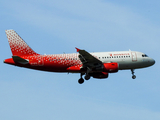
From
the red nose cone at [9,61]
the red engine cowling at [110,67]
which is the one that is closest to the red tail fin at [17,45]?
the red nose cone at [9,61]

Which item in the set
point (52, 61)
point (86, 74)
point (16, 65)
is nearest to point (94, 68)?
point (86, 74)

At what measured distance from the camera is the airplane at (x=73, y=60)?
6969 cm

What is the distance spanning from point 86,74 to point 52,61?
A: 6961 mm

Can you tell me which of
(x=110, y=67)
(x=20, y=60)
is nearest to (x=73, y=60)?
(x=110, y=67)

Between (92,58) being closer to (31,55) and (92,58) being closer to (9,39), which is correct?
Result: (31,55)

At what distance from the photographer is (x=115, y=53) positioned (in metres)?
72.2

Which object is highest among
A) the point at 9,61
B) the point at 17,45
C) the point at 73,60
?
the point at 17,45

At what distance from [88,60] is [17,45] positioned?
45.3ft

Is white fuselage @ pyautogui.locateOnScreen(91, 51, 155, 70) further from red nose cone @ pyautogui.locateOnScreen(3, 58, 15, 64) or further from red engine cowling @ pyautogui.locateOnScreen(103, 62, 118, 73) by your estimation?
red nose cone @ pyautogui.locateOnScreen(3, 58, 15, 64)

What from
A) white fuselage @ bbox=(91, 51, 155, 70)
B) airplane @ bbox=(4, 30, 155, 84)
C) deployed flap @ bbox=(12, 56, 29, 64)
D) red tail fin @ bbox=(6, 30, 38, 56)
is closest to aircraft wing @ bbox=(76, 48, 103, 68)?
airplane @ bbox=(4, 30, 155, 84)

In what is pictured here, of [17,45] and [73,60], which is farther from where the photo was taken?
[17,45]

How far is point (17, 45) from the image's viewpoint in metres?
71.9

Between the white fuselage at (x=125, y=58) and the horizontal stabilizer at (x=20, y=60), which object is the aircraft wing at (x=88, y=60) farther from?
the horizontal stabilizer at (x=20, y=60)

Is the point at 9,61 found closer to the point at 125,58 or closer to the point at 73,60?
the point at 73,60
